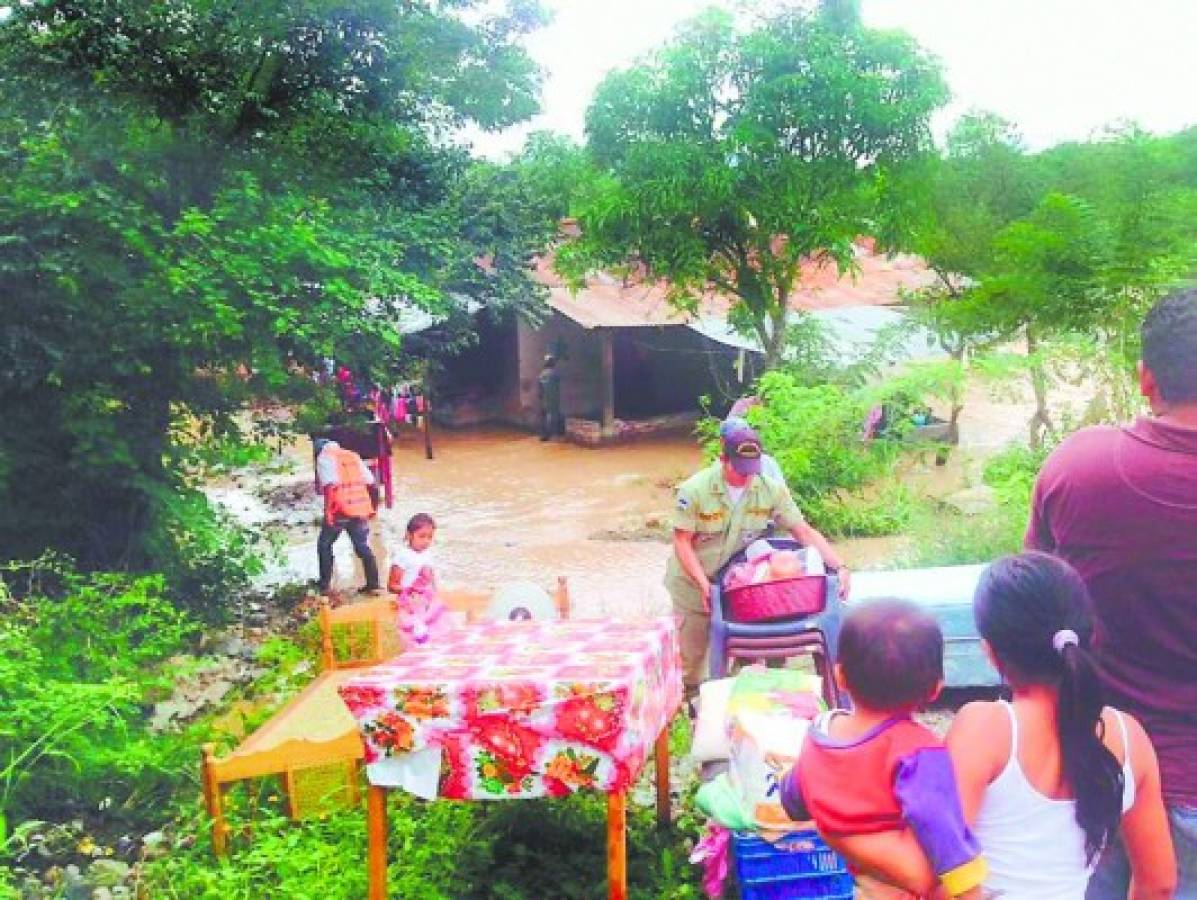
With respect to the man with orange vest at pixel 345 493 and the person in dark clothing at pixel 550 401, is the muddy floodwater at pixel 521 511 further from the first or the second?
the man with orange vest at pixel 345 493

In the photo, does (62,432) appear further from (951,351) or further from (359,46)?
(951,351)

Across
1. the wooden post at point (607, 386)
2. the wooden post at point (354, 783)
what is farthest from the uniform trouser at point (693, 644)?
the wooden post at point (607, 386)

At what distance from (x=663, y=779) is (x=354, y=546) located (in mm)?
5626

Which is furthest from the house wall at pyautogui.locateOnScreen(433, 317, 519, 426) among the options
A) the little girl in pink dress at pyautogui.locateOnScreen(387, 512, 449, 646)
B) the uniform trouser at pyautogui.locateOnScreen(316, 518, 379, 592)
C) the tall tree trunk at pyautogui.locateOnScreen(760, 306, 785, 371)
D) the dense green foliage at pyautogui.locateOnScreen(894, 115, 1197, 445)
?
the little girl in pink dress at pyautogui.locateOnScreen(387, 512, 449, 646)

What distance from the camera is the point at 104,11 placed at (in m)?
7.56

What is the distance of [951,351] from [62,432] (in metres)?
11.8

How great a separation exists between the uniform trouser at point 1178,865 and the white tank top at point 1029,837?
0.30ft

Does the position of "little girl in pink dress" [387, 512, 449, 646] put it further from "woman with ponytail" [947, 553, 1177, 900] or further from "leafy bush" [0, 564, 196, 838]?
"woman with ponytail" [947, 553, 1177, 900]

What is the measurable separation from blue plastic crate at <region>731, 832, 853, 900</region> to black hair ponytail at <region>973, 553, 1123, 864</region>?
149 cm

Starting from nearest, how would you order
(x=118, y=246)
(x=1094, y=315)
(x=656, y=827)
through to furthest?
1. (x=656, y=827)
2. (x=118, y=246)
3. (x=1094, y=315)

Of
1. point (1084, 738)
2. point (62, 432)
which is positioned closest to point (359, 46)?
point (62, 432)

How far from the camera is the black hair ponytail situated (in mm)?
1900

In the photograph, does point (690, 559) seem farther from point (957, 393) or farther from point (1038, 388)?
point (957, 393)

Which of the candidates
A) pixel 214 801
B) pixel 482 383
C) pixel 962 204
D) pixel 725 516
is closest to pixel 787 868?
pixel 725 516
